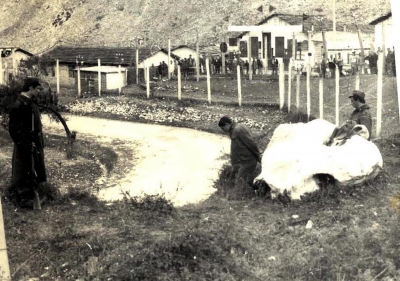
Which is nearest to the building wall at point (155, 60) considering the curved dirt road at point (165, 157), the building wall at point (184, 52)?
the building wall at point (184, 52)

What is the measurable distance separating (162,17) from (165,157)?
993 inches

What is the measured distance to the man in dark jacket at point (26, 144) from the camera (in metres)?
5.66

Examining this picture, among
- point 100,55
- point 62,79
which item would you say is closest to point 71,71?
point 62,79

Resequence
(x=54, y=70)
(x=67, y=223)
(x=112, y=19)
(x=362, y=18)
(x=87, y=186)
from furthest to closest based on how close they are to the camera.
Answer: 1. (x=112, y=19)
2. (x=362, y=18)
3. (x=54, y=70)
4. (x=87, y=186)
5. (x=67, y=223)

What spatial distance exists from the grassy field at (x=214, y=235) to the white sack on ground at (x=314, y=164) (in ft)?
0.54

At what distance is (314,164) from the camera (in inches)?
228

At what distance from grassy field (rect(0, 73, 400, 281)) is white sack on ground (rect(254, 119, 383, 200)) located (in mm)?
163

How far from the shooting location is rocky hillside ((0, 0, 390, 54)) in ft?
70.2

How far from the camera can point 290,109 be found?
973 centimetres

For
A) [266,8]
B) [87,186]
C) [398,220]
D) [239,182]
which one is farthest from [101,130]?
[266,8]

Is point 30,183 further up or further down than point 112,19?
further down

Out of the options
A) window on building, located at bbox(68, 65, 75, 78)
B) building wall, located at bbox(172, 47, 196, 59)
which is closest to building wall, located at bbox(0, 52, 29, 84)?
window on building, located at bbox(68, 65, 75, 78)

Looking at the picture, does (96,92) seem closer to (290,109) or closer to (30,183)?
(290,109)

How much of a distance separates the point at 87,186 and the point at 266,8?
20674 mm
